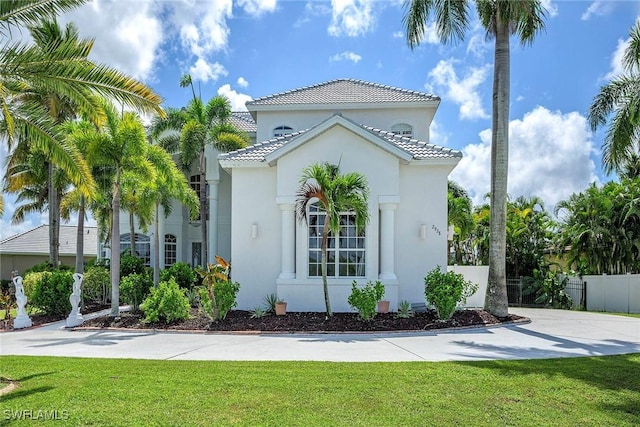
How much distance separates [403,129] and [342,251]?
919 centimetres

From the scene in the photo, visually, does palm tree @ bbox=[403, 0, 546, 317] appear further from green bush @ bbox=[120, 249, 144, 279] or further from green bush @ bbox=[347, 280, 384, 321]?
green bush @ bbox=[120, 249, 144, 279]

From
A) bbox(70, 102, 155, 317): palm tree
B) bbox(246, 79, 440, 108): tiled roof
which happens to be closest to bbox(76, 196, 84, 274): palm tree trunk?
bbox(70, 102, 155, 317): palm tree

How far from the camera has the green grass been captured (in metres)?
5.82

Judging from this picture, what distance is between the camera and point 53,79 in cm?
948

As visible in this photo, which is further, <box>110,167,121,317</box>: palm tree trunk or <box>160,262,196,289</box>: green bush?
<box>160,262,196,289</box>: green bush

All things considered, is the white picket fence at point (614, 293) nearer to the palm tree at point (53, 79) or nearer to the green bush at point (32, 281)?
the palm tree at point (53, 79)

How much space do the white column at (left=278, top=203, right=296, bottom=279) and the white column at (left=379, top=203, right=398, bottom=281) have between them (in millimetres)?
3019

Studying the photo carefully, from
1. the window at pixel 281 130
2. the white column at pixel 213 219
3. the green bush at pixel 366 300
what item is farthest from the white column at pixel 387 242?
the white column at pixel 213 219

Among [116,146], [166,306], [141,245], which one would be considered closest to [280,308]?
[166,306]

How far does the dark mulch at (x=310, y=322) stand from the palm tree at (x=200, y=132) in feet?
32.9

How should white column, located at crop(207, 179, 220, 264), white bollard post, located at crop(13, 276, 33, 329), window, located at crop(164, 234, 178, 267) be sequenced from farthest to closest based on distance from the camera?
window, located at crop(164, 234, 178, 267) < white column, located at crop(207, 179, 220, 264) < white bollard post, located at crop(13, 276, 33, 329)

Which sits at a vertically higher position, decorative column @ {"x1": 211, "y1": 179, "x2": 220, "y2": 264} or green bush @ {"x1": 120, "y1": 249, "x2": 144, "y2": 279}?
decorative column @ {"x1": 211, "y1": 179, "x2": 220, "y2": 264}

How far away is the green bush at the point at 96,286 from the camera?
1872 cm

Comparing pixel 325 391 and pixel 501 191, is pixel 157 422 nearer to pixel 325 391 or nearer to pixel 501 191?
pixel 325 391
